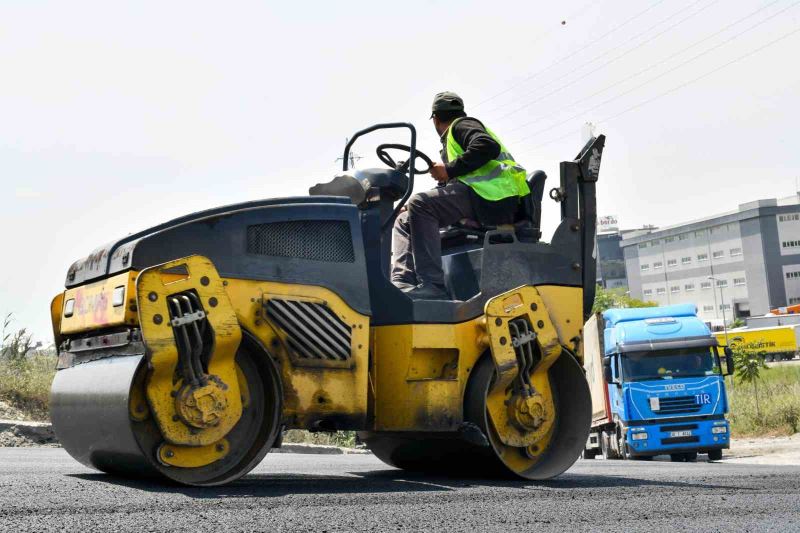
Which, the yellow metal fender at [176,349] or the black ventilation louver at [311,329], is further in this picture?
the black ventilation louver at [311,329]

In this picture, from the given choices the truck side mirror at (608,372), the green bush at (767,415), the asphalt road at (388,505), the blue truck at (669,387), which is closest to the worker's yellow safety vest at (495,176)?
the asphalt road at (388,505)

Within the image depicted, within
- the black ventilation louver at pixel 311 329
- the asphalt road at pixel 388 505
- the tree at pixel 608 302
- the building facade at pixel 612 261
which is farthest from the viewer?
the building facade at pixel 612 261

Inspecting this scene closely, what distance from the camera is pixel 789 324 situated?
219ft

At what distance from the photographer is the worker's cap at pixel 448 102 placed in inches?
277

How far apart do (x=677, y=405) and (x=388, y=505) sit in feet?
53.0

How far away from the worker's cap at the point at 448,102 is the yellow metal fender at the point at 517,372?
130cm

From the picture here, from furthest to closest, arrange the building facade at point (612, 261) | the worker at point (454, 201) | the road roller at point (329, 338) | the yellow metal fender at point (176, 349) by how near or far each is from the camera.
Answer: the building facade at point (612, 261) → the worker at point (454, 201) → the road roller at point (329, 338) → the yellow metal fender at point (176, 349)

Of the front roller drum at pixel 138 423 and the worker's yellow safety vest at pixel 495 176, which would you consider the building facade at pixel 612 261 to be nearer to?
the worker's yellow safety vest at pixel 495 176

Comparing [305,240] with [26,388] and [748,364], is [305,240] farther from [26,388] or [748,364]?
[748,364]

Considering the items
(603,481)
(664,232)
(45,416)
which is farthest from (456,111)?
(664,232)

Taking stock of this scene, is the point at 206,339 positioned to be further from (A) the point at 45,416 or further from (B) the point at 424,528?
(A) the point at 45,416

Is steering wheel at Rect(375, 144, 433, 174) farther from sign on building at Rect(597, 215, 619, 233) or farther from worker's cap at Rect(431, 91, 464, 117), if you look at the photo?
sign on building at Rect(597, 215, 619, 233)

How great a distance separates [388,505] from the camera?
4.69 m

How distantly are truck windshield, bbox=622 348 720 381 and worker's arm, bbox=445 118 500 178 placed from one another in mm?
13677
